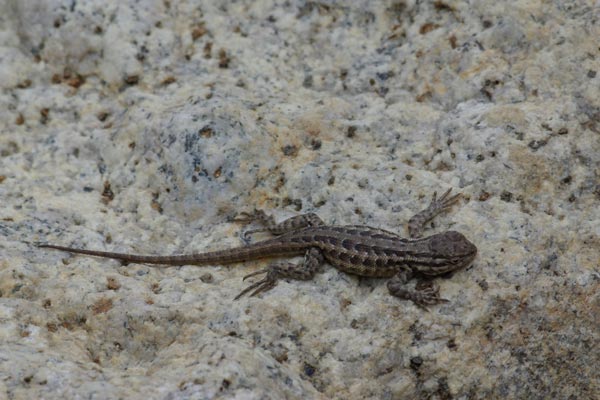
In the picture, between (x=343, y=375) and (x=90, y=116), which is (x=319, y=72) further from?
(x=343, y=375)

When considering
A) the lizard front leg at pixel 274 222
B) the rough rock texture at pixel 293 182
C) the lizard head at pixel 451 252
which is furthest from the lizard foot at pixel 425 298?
the lizard front leg at pixel 274 222

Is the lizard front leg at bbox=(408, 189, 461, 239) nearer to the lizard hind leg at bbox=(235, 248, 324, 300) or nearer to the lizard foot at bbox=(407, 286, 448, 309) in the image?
the lizard foot at bbox=(407, 286, 448, 309)

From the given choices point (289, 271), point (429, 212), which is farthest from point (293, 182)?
point (429, 212)

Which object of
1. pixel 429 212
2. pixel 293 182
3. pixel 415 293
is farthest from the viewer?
pixel 293 182

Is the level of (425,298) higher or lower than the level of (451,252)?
lower

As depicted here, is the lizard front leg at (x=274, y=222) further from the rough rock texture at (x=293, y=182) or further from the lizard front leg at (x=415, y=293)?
the lizard front leg at (x=415, y=293)

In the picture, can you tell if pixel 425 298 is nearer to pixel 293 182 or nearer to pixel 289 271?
pixel 289 271
